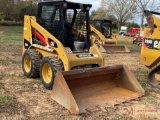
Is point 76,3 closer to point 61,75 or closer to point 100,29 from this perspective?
point 61,75

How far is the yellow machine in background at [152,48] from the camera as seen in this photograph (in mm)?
6844

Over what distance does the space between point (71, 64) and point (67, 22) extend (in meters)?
1.41

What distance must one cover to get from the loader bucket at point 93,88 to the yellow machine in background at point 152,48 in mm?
1095

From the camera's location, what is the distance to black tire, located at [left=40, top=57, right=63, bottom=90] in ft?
19.9

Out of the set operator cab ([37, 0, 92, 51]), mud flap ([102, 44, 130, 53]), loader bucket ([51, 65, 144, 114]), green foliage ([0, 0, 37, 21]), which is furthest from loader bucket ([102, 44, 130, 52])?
green foliage ([0, 0, 37, 21])

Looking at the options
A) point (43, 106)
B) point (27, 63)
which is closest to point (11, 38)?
point (27, 63)

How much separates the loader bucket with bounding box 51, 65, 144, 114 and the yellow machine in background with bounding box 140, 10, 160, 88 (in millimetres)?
1095

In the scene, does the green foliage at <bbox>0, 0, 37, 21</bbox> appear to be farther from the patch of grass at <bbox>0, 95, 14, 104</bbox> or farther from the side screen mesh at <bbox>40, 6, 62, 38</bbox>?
the patch of grass at <bbox>0, 95, 14, 104</bbox>

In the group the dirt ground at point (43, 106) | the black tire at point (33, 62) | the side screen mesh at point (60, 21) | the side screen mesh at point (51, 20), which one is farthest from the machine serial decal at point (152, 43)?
the black tire at point (33, 62)

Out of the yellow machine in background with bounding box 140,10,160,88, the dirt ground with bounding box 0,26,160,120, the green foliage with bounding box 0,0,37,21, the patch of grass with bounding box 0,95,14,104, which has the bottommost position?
the dirt ground with bounding box 0,26,160,120

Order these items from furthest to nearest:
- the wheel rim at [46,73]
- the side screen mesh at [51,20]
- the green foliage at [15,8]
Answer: the green foliage at [15,8] → the side screen mesh at [51,20] → the wheel rim at [46,73]

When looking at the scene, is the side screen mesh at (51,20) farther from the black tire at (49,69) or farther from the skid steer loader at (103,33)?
the skid steer loader at (103,33)

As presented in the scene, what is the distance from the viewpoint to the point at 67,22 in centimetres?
700

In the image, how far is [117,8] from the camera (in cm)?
5072
